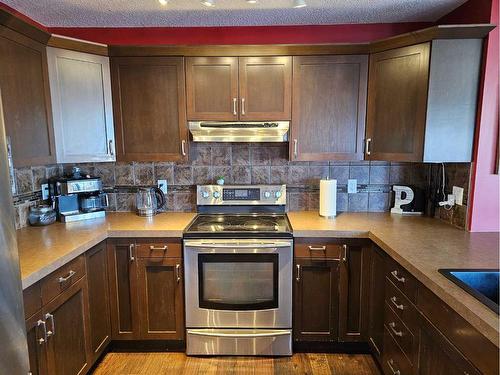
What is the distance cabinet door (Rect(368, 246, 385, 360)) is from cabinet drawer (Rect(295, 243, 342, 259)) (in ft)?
0.75

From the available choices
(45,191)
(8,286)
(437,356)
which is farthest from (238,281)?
(45,191)

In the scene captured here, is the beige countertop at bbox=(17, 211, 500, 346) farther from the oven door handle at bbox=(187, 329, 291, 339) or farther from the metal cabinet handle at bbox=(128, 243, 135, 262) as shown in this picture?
the oven door handle at bbox=(187, 329, 291, 339)

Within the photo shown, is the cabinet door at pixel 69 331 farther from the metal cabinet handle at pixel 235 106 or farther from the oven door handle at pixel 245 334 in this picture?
the metal cabinet handle at pixel 235 106

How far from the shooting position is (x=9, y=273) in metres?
1.02

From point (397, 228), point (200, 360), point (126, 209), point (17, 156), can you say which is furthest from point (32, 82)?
point (397, 228)

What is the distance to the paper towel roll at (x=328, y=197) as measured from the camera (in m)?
2.51

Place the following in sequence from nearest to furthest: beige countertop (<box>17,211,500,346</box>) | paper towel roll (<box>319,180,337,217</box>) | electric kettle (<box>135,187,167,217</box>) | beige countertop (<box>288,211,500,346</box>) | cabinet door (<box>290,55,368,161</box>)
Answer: beige countertop (<box>288,211,500,346</box>) < beige countertop (<box>17,211,500,346</box>) < cabinet door (<box>290,55,368,161</box>) < paper towel roll (<box>319,180,337,217</box>) < electric kettle (<box>135,187,167,217</box>)

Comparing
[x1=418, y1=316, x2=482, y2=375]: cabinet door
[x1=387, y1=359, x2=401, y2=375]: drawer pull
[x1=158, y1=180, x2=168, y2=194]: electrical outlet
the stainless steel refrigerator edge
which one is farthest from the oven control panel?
the stainless steel refrigerator edge

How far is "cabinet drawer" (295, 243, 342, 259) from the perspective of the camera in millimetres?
2242

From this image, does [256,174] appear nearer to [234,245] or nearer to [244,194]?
[244,194]

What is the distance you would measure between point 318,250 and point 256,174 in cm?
86

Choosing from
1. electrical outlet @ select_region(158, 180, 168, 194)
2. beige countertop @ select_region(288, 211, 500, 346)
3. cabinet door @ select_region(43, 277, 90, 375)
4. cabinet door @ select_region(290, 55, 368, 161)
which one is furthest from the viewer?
electrical outlet @ select_region(158, 180, 168, 194)

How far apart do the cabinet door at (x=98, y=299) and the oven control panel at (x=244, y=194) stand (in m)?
0.88

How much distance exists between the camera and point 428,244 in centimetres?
184
